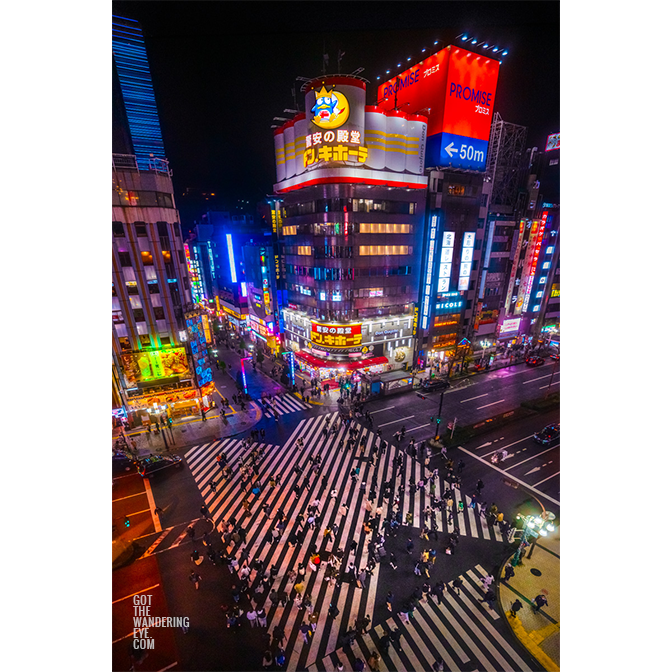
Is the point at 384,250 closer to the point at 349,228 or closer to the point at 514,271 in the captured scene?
the point at 349,228

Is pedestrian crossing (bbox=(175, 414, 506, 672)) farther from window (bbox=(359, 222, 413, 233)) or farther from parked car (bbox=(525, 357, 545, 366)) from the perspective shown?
parked car (bbox=(525, 357, 545, 366))

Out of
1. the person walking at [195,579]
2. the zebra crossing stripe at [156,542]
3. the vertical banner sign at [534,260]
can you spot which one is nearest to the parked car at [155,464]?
the zebra crossing stripe at [156,542]

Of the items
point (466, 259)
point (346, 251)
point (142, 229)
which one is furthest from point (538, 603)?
point (142, 229)

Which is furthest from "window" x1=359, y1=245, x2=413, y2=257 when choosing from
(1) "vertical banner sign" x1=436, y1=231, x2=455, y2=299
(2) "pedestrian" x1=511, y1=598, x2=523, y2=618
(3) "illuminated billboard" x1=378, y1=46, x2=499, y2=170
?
(2) "pedestrian" x1=511, y1=598, x2=523, y2=618

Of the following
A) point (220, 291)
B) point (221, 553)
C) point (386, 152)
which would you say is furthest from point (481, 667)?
point (220, 291)

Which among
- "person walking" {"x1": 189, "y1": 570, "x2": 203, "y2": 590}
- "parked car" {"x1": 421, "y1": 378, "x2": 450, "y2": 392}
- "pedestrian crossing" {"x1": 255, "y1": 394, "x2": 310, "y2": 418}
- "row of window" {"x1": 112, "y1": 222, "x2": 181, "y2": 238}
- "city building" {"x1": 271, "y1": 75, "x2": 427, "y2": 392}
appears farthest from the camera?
"parked car" {"x1": 421, "y1": 378, "x2": 450, "y2": 392}
